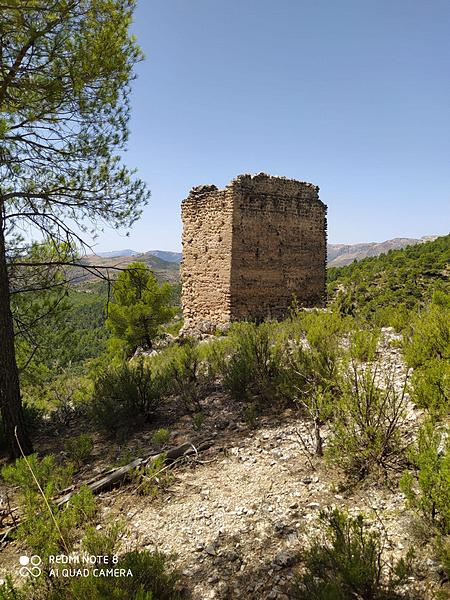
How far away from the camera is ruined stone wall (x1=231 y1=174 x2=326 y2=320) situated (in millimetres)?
11809

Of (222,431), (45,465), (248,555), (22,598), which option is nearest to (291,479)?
(248,555)

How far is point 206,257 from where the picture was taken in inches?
484

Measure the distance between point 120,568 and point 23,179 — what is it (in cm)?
539

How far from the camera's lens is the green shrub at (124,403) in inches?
215

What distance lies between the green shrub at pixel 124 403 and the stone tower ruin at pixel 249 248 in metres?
6.08

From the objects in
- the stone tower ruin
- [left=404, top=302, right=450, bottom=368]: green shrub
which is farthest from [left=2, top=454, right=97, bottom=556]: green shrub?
the stone tower ruin

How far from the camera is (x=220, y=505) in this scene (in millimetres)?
3105

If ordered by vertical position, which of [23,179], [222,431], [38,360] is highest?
[23,179]

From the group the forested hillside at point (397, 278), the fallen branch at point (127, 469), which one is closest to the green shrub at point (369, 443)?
the fallen branch at point (127, 469)

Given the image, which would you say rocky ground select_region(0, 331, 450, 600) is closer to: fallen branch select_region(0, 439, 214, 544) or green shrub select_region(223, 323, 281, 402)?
fallen branch select_region(0, 439, 214, 544)

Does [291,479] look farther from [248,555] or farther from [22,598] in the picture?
[22,598]

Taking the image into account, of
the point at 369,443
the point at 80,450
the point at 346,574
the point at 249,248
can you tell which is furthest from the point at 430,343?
the point at 249,248

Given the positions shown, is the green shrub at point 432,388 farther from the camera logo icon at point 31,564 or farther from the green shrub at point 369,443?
the camera logo icon at point 31,564

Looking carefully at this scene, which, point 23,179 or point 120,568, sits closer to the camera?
point 120,568
